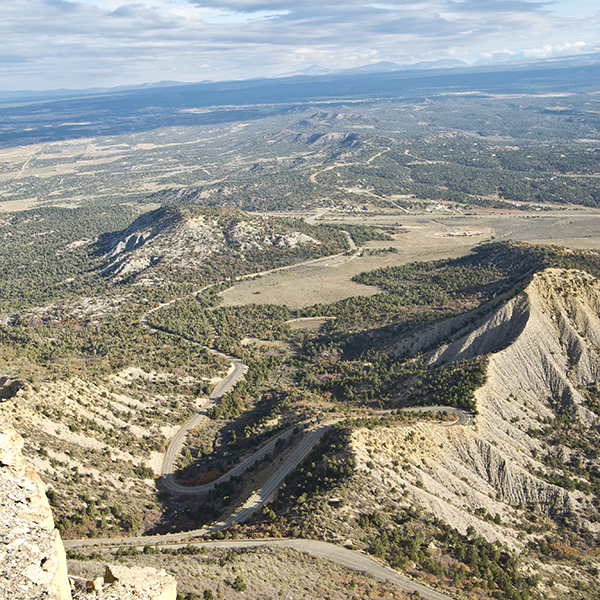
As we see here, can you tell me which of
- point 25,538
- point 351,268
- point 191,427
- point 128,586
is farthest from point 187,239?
point 25,538

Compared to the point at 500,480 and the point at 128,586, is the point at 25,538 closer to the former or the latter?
the point at 128,586

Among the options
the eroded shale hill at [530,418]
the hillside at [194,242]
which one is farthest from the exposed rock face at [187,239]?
the eroded shale hill at [530,418]

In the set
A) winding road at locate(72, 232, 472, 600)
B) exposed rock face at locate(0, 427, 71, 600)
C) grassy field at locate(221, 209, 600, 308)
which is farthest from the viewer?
grassy field at locate(221, 209, 600, 308)

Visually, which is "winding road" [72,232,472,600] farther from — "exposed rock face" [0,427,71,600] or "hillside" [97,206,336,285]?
"hillside" [97,206,336,285]

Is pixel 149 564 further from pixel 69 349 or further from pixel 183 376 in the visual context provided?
pixel 69 349

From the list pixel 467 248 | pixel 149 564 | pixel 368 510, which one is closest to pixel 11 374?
pixel 149 564

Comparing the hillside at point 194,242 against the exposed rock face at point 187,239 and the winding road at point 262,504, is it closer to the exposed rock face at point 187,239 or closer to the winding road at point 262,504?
the exposed rock face at point 187,239

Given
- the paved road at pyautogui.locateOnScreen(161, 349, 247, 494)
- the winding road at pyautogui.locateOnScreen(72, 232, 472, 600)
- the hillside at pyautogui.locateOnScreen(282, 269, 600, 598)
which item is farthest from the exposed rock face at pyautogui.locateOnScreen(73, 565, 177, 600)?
the paved road at pyautogui.locateOnScreen(161, 349, 247, 494)
